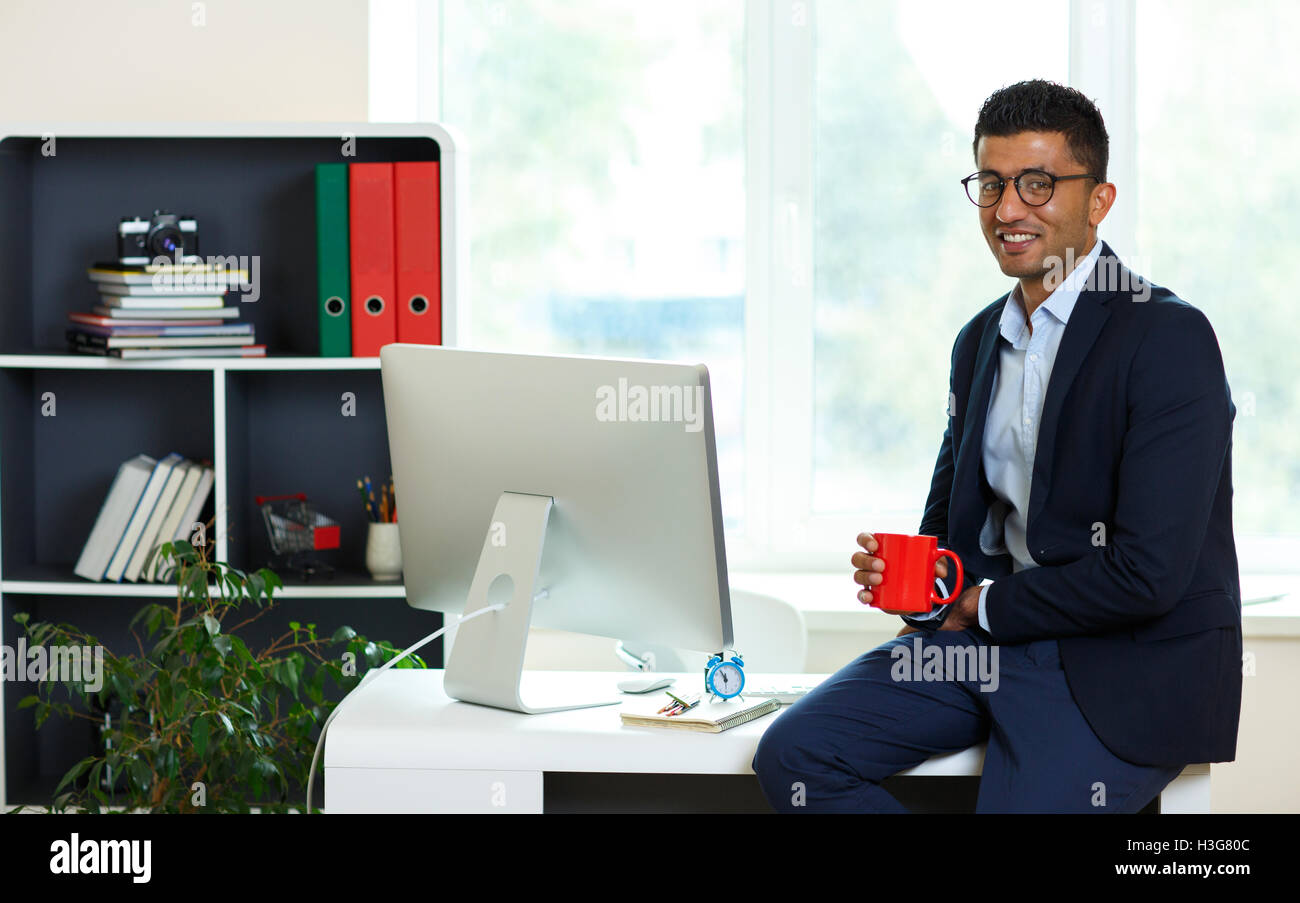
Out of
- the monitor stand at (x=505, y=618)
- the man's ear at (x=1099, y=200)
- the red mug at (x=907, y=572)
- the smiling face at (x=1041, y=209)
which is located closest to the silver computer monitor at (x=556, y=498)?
the monitor stand at (x=505, y=618)

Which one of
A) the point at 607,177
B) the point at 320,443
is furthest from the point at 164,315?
the point at 607,177

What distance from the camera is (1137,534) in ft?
4.93

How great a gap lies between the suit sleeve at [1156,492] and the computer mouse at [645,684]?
0.51 meters

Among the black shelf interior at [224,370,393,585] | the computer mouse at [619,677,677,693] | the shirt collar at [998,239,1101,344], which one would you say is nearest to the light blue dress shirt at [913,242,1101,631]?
the shirt collar at [998,239,1101,344]

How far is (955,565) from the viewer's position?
5.44 feet

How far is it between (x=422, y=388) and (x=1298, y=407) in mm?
2507

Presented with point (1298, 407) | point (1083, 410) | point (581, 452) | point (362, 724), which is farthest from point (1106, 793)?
point (1298, 407)

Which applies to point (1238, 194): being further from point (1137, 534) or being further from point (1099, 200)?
point (1137, 534)

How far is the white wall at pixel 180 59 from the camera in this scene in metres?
2.98

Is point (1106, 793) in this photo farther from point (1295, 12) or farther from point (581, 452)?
point (1295, 12)

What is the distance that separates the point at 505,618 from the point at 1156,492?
0.84 metres

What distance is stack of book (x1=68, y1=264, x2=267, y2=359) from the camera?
254 centimetres

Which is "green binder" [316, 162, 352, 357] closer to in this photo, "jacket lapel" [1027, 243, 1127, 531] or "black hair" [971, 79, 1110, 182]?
"black hair" [971, 79, 1110, 182]

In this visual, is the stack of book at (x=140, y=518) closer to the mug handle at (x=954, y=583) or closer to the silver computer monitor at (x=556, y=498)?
the silver computer monitor at (x=556, y=498)
